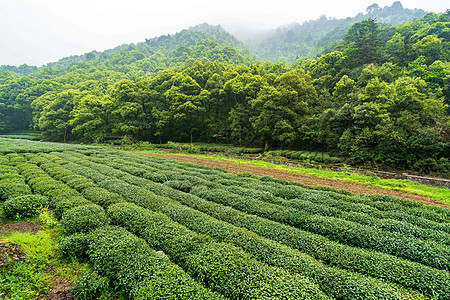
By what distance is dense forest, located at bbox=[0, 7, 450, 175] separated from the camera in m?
22.0

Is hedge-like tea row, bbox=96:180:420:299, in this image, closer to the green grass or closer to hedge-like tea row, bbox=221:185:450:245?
the green grass

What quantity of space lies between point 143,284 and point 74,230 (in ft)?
15.4

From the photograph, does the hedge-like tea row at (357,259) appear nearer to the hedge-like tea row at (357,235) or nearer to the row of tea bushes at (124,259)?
the hedge-like tea row at (357,235)

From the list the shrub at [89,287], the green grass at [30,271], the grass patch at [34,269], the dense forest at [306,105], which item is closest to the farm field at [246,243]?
the shrub at [89,287]

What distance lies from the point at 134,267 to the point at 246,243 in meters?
3.65

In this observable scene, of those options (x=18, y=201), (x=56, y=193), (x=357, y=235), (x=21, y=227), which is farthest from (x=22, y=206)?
(x=357, y=235)

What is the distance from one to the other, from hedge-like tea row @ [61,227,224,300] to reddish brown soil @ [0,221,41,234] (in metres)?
3.08

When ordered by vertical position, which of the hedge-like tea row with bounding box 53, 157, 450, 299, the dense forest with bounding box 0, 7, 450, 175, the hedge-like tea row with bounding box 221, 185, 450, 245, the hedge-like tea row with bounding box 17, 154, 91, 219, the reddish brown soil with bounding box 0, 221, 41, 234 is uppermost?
the dense forest with bounding box 0, 7, 450, 175

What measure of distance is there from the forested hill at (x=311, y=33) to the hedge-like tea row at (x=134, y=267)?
12883 centimetres

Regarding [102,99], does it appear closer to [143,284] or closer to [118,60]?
[143,284]

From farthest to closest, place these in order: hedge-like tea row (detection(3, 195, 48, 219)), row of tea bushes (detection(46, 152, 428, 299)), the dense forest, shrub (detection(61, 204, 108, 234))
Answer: the dense forest < hedge-like tea row (detection(3, 195, 48, 219)) < shrub (detection(61, 204, 108, 234)) < row of tea bushes (detection(46, 152, 428, 299))

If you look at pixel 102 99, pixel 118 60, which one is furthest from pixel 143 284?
pixel 118 60

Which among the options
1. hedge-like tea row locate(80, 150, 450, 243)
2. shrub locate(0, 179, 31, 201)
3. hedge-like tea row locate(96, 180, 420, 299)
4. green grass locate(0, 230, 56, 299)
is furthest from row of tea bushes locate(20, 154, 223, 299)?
hedge-like tea row locate(80, 150, 450, 243)

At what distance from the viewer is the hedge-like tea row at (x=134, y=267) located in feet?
14.9
